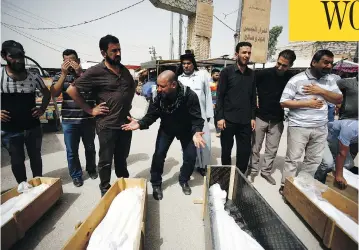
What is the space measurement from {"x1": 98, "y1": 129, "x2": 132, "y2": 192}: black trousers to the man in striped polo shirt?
699 millimetres

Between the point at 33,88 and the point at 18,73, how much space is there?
0.23 m

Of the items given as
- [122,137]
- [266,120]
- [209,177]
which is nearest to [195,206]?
[209,177]

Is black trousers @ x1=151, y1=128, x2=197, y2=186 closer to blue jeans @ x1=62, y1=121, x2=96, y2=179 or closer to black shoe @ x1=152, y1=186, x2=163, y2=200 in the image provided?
black shoe @ x1=152, y1=186, x2=163, y2=200

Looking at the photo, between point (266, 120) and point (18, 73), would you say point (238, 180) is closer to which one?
point (266, 120)

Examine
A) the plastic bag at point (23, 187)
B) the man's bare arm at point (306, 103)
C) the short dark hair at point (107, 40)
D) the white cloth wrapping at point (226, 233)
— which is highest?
the short dark hair at point (107, 40)

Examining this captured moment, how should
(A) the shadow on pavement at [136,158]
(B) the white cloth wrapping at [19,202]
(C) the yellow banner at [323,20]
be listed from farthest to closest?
1. (A) the shadow on pavement at [136,158]
2. (B) the white cloth wrapping at [19,202]
3. (C) the yellow banner at [323,20]

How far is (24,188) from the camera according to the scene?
2.47 meters

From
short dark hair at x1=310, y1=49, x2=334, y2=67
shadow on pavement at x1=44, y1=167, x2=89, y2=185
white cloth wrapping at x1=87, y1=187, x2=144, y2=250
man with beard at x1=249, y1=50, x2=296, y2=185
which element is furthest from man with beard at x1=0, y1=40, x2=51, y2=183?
short dark hair at x1=310, y1=49, x2=334, y2=67

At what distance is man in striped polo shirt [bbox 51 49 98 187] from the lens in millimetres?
2805

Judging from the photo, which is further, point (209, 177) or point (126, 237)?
point (209, 177)

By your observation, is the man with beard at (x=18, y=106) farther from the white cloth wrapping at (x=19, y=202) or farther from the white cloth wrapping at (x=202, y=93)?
the white cloth wrapping at (x=202, y=93)

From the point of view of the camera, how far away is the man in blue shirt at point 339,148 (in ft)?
8.29

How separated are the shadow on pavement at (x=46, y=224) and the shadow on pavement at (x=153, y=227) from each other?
3.57 feet

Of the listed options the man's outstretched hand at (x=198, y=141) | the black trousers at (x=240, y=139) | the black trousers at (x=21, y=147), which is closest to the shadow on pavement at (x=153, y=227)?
the man's outstretched hand at (x=198, y=141)
